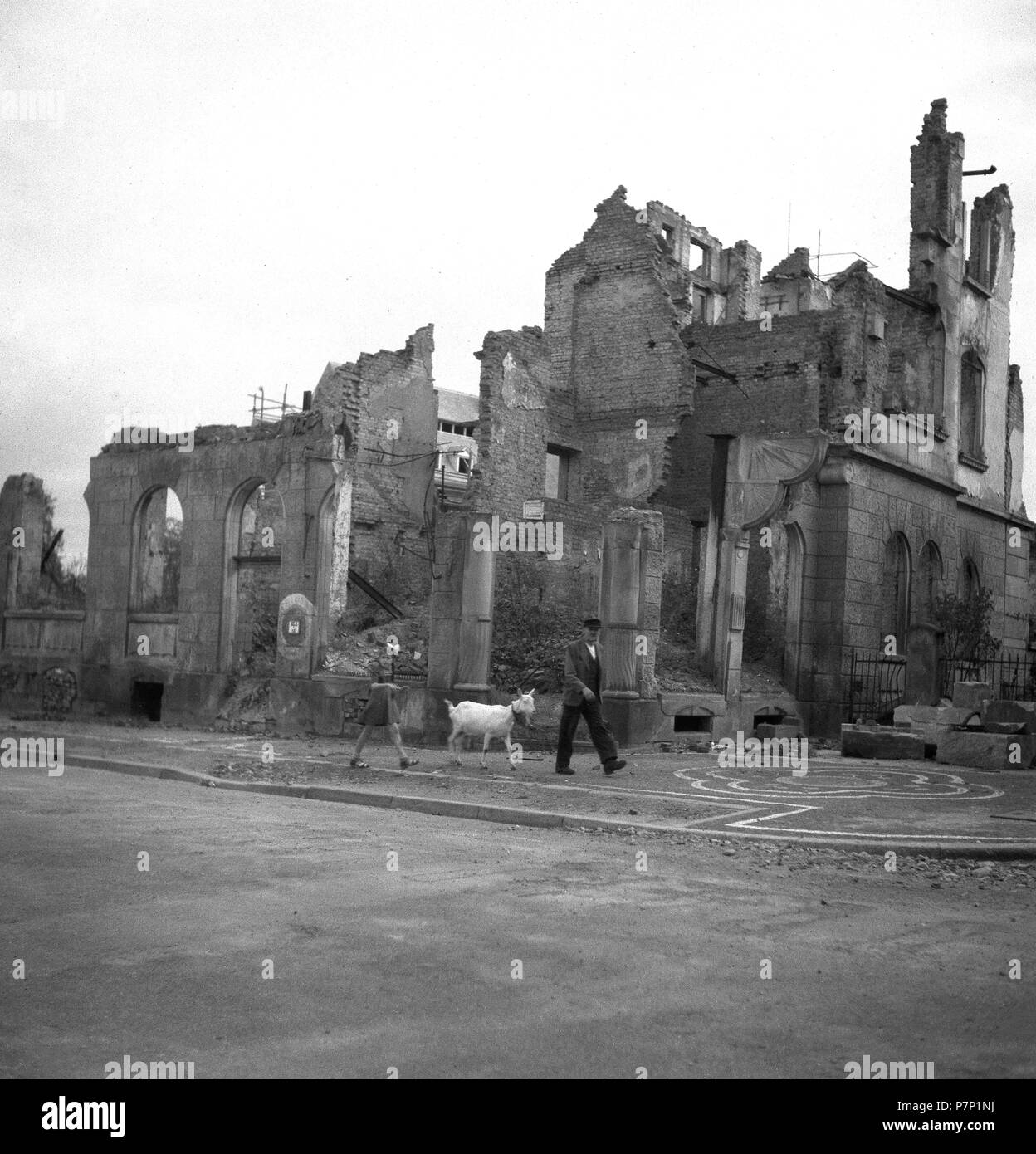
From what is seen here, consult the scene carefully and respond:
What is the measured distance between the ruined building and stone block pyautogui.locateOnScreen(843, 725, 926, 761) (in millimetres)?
2160

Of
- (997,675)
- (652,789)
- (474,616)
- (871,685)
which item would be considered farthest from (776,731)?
(997,675)

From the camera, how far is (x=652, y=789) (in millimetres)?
13375

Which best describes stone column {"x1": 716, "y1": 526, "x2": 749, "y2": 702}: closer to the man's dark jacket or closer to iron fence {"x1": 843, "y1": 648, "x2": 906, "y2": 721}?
iron fence {"x1": 843, "y1": 648, "x2": 906, "y2": 721}

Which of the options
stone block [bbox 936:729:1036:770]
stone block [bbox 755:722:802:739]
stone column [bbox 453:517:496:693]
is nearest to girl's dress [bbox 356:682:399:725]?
stone column [bbox 453:517:496:693]

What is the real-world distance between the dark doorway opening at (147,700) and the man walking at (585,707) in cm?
1045

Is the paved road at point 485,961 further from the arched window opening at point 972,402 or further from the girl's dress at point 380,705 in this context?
the arched window opening at point 972,402

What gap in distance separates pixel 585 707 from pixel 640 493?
55.7 ft

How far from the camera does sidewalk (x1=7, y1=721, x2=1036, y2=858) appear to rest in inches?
424

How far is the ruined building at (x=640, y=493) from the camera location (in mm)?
20516

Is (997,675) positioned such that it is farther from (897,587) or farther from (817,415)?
(817,415)

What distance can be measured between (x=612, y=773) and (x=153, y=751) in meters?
6.13

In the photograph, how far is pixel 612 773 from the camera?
48.0ft

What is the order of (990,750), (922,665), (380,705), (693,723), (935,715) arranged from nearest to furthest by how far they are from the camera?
1. (380,705)
2. (990,750)
3. (935,715)
4. (693,723)
5. (922,665)
